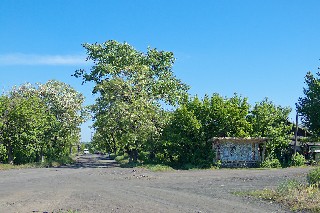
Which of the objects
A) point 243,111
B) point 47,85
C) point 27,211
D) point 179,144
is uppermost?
point 47,85

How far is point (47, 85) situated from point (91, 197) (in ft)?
118

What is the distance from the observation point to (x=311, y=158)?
3941 centimetres

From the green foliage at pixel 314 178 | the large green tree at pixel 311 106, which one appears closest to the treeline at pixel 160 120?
the large green tree at pixel 311 106

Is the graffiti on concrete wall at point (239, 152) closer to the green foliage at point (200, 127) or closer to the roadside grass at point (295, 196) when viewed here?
the green foliage at point (200, 127)

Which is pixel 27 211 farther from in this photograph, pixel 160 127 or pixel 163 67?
pixel 163 67

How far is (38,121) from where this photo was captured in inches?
1537

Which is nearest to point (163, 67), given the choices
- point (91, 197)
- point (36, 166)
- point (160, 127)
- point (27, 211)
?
point (160, 127)

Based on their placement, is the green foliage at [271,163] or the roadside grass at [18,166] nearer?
the roadside grass at [18,166]

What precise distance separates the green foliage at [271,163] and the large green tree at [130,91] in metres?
10.00

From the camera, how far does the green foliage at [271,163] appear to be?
3503 centimetres

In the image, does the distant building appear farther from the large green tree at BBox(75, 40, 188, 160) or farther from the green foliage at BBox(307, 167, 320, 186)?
the green foliage at BBox(307, 167, 320, 186)

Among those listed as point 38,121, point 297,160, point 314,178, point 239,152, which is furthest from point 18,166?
Answer: point 314,178

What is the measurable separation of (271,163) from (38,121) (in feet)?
72.8

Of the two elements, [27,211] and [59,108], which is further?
[59,108]
